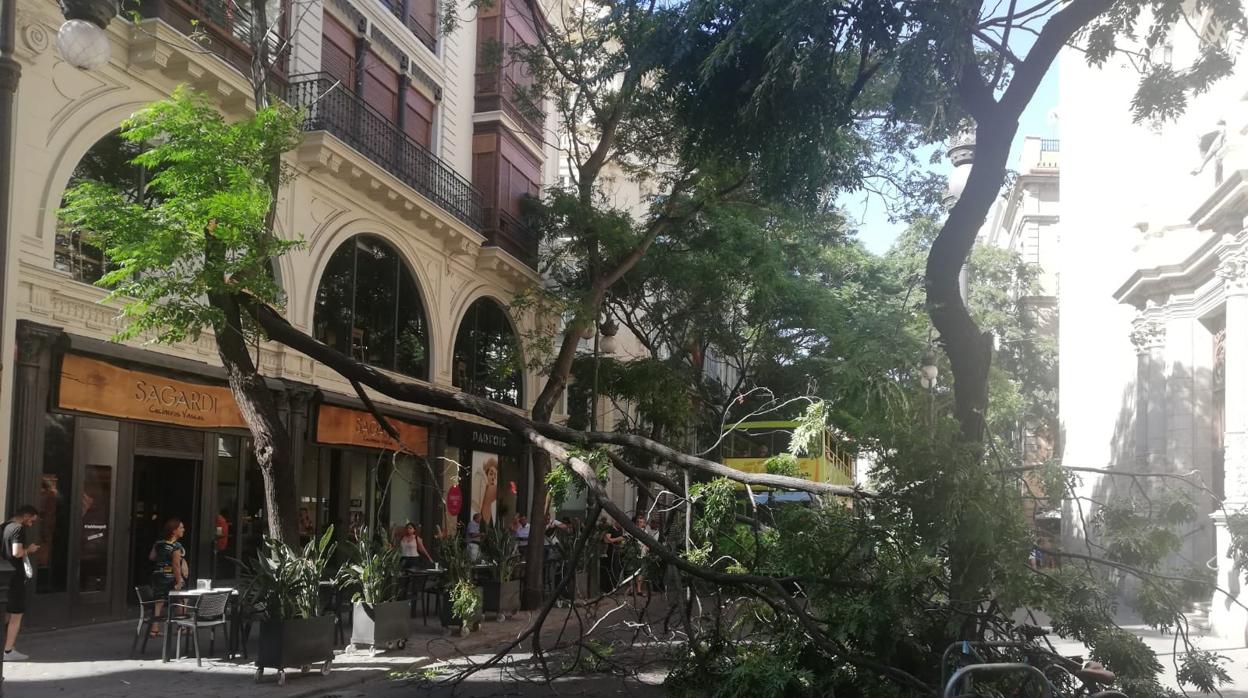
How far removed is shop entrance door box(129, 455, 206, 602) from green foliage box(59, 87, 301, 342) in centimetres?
685

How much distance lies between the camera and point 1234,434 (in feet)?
47.3

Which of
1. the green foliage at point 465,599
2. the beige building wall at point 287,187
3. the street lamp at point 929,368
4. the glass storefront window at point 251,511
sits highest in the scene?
the beige building wall at point 287,187

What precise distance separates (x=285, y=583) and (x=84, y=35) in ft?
17.9

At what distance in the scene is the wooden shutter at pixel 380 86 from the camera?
20797 millimetres

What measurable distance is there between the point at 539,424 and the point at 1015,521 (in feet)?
13.6

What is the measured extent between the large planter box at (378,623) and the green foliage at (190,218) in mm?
4273

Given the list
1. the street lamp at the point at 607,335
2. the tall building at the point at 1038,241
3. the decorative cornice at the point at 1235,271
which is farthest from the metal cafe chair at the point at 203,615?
the tall building at the point at 1038,241

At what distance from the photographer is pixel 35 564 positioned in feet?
41.5

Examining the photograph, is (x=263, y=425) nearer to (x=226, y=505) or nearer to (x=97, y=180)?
(x=97, y=180)

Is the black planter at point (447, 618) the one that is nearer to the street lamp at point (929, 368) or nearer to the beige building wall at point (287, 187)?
the beige building wall at point (287, 187)

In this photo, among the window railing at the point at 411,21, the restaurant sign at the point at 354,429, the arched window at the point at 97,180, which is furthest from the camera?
the window railing at the point at 411,21

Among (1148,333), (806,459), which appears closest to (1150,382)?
(1148,333)

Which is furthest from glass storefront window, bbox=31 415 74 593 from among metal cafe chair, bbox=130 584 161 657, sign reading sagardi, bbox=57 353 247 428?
metal cafe chair, bbox=130 584 161 657

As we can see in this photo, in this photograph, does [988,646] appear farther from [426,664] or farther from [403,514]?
[403,514]
